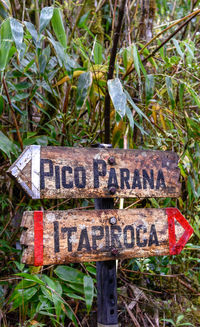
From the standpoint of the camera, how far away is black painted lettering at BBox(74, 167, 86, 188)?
3.18 feet

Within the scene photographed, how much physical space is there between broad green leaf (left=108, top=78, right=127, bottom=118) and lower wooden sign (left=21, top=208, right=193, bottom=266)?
0.30 m

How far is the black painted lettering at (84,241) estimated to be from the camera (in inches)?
37.0

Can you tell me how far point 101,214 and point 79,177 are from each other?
127 millimetres

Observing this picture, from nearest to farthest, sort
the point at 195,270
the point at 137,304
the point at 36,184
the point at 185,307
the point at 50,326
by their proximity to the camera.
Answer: the point at 36,184 → the point at 50,326 → the point at 137,304 → the point at 185,307 → the point at 195,270

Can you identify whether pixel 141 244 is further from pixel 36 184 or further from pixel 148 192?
pixel 36 184

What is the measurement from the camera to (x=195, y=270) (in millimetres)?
1810

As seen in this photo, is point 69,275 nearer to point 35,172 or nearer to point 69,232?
point 69,232

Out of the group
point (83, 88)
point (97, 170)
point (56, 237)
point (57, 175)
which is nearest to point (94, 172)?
point (97, 170)

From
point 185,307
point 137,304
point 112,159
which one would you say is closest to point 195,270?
point 185,307

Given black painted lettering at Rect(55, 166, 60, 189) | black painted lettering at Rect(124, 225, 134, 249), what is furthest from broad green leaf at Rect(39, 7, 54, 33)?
black painted lettering at Rect(124, 225, 134, 249)

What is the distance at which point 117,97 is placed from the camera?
0.98 meters

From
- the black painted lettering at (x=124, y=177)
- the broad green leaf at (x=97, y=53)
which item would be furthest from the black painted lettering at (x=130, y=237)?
the broad green leaf at (x=97, y=53)

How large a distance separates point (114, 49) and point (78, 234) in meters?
0.60

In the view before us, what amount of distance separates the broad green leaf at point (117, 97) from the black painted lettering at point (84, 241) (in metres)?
0.35
